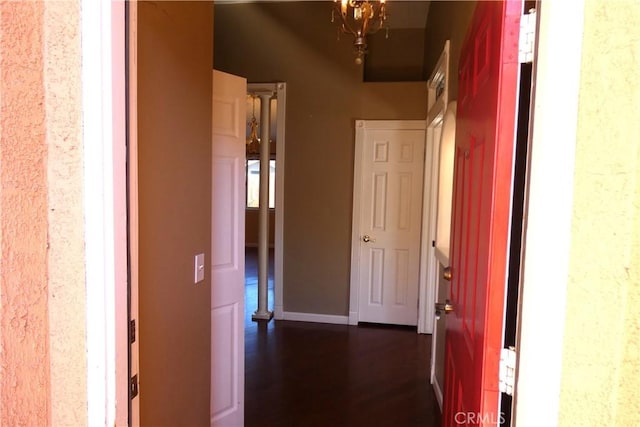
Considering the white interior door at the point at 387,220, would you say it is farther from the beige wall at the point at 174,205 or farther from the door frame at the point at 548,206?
the door frame at the point at 548,206

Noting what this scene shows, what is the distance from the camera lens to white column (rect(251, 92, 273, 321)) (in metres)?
4.29

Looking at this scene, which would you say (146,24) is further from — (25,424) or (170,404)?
(170,404)

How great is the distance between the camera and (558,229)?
78cm

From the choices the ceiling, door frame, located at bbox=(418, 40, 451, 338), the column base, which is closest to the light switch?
door frame, located at bbox=(418, 40, 451, 338)

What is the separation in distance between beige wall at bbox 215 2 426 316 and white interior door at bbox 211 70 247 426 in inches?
82.9

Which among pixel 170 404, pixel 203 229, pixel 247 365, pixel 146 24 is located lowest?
pixel 247 365

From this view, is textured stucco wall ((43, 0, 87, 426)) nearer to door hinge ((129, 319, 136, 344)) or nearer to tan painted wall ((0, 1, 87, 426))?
tan painted wall ((0, 1, 87, 426))

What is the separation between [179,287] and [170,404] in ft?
1.49

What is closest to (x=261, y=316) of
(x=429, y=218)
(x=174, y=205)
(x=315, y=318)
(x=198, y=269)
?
(x=315, y=318)

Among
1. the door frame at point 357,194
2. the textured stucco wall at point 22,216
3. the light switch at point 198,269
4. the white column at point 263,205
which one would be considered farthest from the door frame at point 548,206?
the white column at point 263,205

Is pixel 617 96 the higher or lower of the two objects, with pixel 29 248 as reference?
higher

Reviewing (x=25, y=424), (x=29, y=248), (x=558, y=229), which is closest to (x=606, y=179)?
(x=558, y=229)

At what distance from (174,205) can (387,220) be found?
9.61 feet

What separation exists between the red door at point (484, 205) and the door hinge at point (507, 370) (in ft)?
0.04
